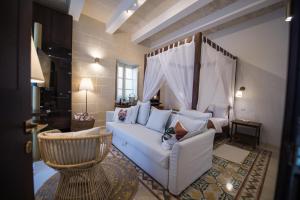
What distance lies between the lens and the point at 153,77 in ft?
11.8

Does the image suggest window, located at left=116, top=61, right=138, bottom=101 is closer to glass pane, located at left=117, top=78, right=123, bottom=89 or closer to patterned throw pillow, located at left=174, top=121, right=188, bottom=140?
glass pane, located at left=117, top=78, right=123, bottom=89

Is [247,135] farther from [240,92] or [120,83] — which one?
[120,83]

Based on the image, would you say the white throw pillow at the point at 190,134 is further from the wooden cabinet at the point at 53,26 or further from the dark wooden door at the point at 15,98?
the wooden cabinet at the point at 53,26

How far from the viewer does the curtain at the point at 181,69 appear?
8.78ft

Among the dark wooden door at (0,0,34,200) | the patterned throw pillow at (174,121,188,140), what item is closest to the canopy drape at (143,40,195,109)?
the patterned throw pillow at (174,121,188,140)

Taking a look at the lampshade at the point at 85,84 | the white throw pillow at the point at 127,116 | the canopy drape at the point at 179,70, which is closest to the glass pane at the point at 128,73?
the lampshade at the point at 85,84

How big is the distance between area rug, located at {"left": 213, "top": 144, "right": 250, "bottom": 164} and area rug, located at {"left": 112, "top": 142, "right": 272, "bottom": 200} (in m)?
0.11

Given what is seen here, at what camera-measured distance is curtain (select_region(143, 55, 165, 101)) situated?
11.3 ft

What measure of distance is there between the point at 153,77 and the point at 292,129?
3.24m

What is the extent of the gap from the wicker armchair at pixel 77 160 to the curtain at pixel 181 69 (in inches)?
73.0

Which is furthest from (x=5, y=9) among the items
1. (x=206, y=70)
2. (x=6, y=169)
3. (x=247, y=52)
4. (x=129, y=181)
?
(x=247, y=52)

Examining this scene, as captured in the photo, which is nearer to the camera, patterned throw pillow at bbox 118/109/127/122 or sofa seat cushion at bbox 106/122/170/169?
sofa seat cushion at bbox 106/122/170/169

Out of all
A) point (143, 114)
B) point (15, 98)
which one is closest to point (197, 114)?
point (143, 114)

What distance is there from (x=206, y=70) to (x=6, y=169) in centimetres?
306
